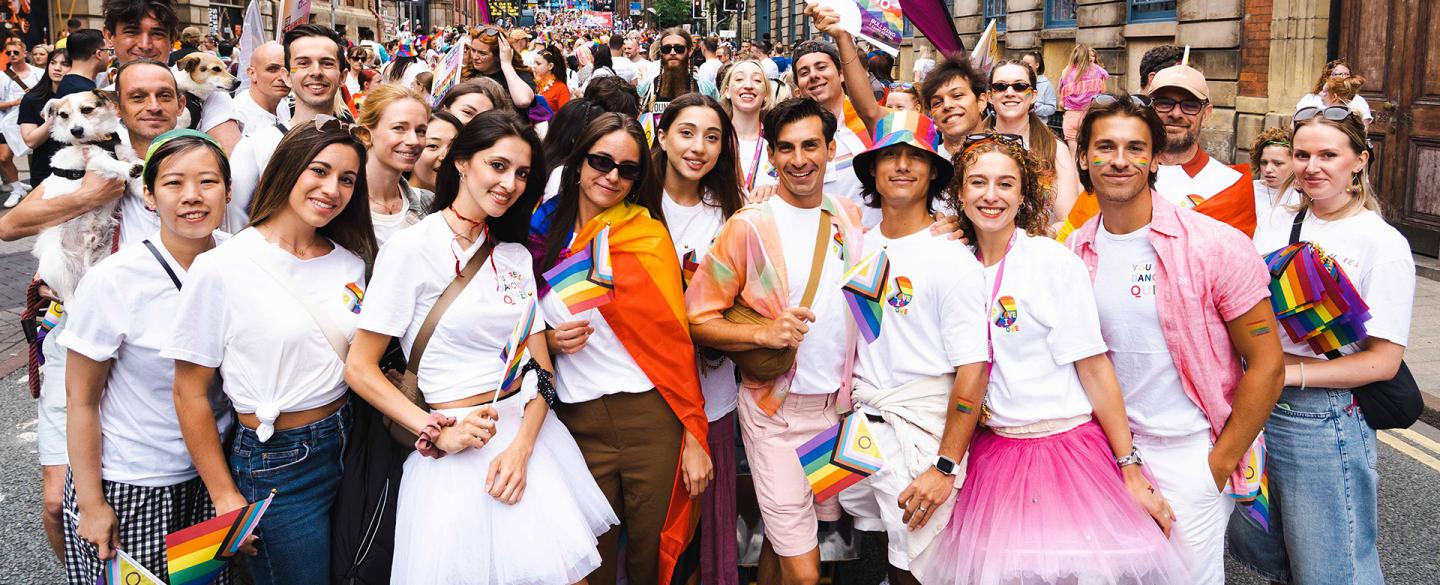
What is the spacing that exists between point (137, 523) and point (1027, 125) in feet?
13.3

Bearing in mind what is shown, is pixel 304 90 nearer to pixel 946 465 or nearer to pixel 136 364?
pixel 136 364

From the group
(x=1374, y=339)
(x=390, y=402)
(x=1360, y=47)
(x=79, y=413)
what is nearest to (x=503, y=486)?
(x=390, y=402)

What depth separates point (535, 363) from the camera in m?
3.25

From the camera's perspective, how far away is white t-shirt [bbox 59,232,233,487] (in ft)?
9.53

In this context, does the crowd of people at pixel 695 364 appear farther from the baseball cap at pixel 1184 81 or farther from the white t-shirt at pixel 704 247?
the baseball cap at pixel 1184 81

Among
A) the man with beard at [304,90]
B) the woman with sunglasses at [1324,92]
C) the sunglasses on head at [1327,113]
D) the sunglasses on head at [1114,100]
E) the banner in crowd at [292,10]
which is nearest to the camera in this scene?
the sunglasses on head at [1114,100]

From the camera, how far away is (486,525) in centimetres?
299

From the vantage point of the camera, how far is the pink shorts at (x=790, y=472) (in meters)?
3.50

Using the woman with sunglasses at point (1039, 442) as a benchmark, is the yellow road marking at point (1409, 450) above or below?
below

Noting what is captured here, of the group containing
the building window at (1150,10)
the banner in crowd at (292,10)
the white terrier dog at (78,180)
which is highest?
the building window at (1150,10)

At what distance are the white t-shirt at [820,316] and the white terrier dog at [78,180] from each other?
2404 millimetres

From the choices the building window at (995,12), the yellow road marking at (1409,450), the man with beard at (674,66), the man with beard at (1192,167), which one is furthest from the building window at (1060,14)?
the man with beard at (1192,167)

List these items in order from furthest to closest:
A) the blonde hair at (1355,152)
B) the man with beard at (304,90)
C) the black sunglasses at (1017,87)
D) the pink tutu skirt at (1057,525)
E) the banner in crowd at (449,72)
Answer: the banner in crowd at (449,72) < the black sunglasses at (1017,87) < the man with beard at (304,90) < the blonde hair at (1355,152) < the pink tutu skirt at (1057,525)

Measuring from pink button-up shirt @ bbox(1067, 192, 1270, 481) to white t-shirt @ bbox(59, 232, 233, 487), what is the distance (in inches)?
117
